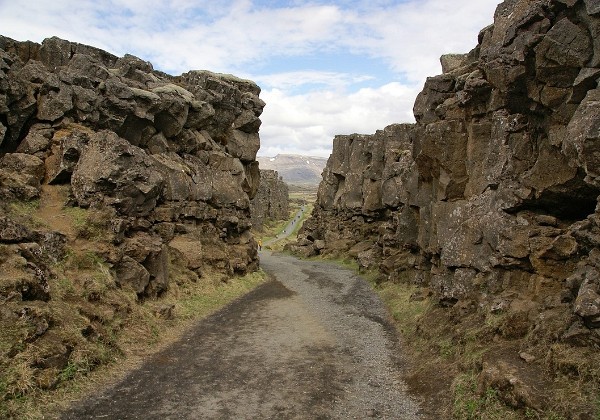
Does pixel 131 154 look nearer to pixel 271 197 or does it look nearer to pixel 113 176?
pixel 113 176

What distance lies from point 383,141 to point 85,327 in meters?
47.0

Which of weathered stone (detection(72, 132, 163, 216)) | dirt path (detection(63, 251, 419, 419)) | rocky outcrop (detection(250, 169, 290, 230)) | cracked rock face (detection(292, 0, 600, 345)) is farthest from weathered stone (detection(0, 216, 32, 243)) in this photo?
rocky outcrop (detection(250, 169, 290, 230))

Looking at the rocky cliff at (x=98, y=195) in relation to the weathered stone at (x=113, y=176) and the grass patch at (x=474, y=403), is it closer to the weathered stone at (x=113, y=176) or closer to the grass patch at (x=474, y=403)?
the weathered stone at (x=113, y=176)

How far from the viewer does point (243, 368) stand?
54.1ft

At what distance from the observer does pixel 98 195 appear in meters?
24.1

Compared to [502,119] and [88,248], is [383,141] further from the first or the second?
[88,248]

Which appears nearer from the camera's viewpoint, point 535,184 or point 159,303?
point 535,184

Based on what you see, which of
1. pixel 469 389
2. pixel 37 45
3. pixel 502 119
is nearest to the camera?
pixel 469 389

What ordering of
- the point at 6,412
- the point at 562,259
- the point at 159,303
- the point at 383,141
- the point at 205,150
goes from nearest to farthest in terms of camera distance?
the point at 6,412 → the point at 562,259 → the point at 159,303 → the point at 205,150 → the point at 383,141

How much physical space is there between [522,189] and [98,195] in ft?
66.8

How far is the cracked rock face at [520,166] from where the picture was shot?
13.2m

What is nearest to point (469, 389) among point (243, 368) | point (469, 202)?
point (243, 368)

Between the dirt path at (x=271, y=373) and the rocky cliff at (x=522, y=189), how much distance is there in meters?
3.63

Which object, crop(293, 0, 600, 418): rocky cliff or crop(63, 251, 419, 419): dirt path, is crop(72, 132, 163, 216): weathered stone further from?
crop(293, 0, 600, 418): rocky cliff
